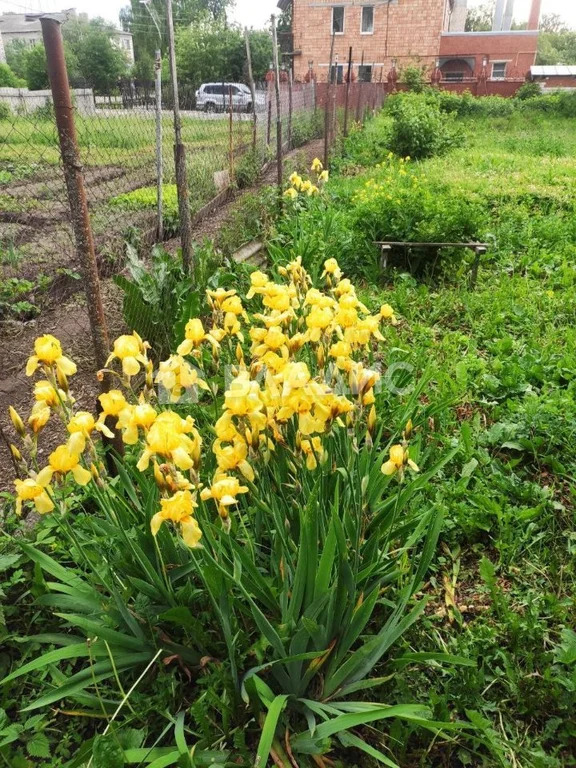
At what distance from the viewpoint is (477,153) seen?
1045cm

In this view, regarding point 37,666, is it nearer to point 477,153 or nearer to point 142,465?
point 142,465

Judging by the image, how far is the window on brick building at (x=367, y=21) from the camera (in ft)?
83.5

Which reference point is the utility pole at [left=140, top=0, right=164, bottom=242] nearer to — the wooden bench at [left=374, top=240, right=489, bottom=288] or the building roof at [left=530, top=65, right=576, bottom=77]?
the wooden bench at [left=374, top=240, right=489, bottom=288]

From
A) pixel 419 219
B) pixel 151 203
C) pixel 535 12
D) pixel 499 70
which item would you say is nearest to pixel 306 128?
pixel 151 203

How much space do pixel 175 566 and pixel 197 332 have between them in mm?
649

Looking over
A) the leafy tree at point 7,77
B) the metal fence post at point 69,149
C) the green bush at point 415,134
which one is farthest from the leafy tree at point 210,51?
the metal fence post at point 69,149

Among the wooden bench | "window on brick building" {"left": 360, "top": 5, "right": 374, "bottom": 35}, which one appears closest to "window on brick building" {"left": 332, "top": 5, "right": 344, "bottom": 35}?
"window on brick building" {"left": 360, "top": 5, "right": 374, "bottom": 35}

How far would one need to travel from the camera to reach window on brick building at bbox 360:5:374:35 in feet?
83.5

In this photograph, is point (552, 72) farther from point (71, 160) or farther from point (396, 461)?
point (396, 461)

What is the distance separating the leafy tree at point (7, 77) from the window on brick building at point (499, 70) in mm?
22352

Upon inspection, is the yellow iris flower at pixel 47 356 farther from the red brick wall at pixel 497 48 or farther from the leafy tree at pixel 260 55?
the leafy tree at pixel 260 55

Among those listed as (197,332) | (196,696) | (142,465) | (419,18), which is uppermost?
(419,18)

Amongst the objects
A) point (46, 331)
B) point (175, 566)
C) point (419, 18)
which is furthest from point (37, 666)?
point (419, 18)

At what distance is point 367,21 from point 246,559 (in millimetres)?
29751
